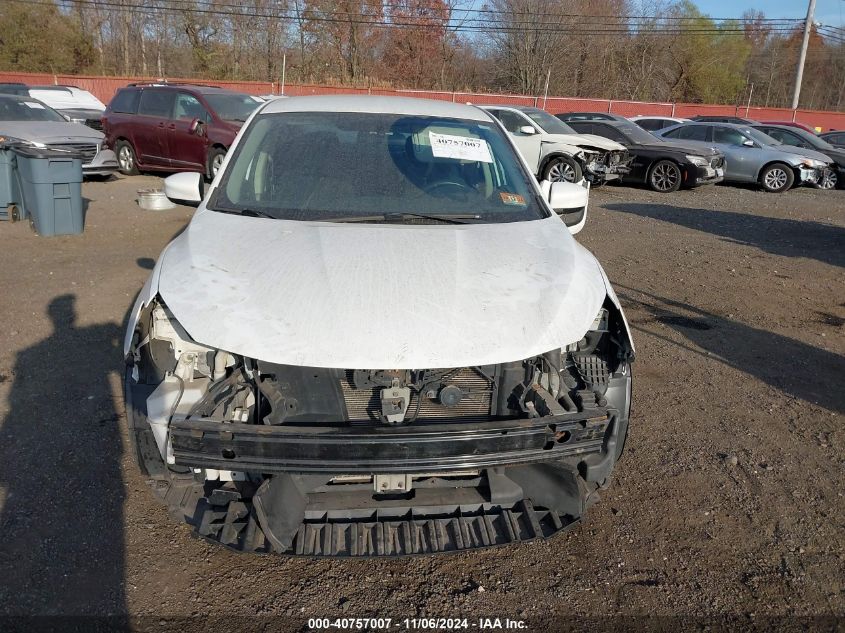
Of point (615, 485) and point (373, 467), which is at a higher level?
point (373, 467)

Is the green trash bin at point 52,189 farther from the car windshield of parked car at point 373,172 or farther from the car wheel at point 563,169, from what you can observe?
the car wheel at point 563,169

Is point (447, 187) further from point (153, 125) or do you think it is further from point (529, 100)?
point (529, 100)

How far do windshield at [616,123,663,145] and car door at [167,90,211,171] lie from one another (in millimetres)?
9167

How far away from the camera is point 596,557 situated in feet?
9.64

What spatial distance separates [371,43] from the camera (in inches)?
1710

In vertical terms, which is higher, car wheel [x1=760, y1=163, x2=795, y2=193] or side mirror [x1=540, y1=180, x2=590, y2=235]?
side mirror [x1=540, y1=180, x2=590, y2=235]

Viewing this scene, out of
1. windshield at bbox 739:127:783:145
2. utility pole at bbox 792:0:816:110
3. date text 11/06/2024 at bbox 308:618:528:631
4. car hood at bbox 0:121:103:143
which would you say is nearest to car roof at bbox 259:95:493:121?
date text 11/06/2024 at bbox 308:618:528:631

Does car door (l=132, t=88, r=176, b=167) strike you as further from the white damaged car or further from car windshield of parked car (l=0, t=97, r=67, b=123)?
the white damaged car

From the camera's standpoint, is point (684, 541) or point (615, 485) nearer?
point (684, 541)

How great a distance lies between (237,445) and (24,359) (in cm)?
324

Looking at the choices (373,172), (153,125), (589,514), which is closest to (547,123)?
(153,125)

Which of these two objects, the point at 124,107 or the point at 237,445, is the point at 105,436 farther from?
the point at 124,107

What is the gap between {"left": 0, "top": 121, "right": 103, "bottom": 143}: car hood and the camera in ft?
36.6

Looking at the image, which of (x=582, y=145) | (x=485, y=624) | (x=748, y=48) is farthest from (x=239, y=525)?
(x=748, y=48)
